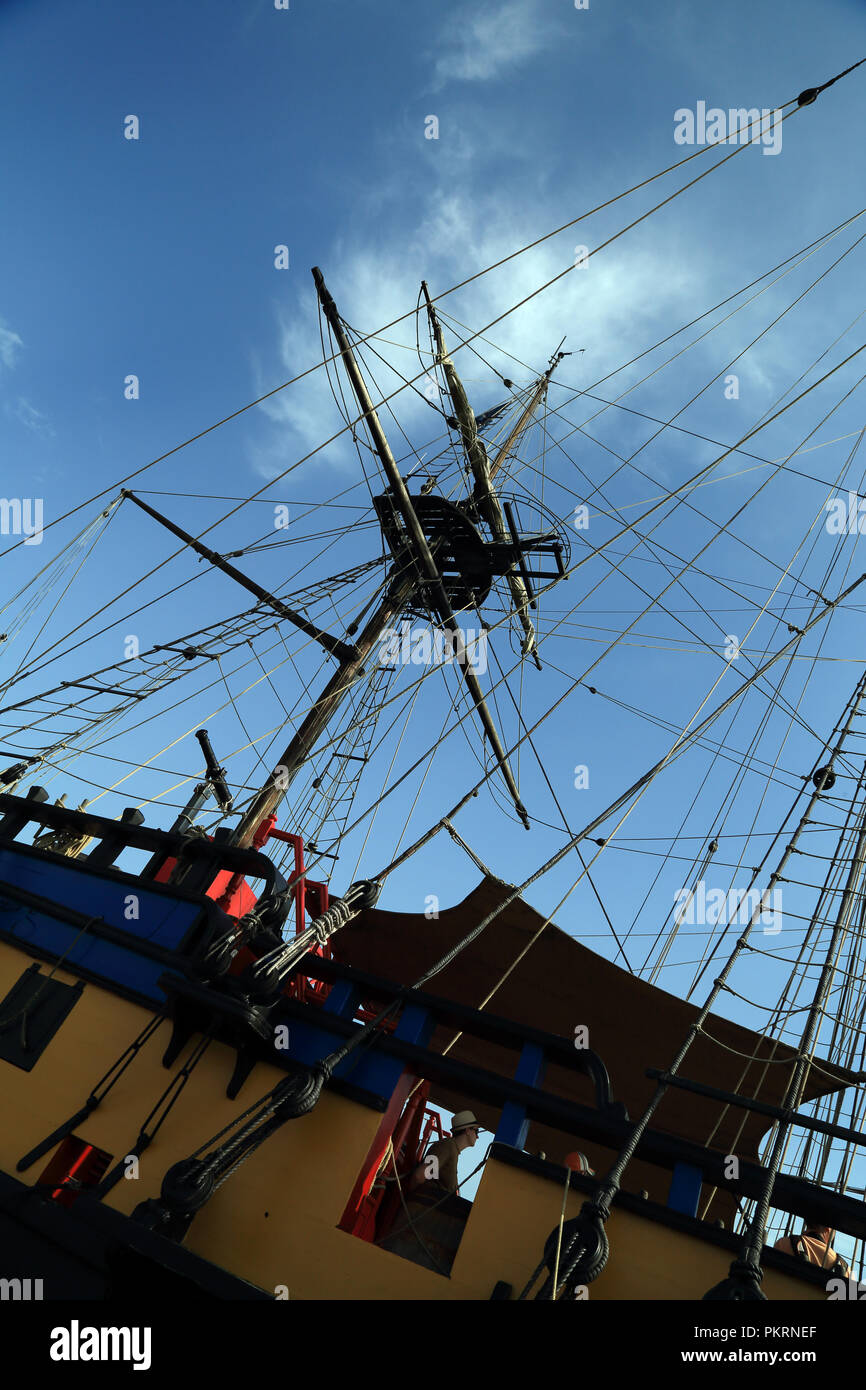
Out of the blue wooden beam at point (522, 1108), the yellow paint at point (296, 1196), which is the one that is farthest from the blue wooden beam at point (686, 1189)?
the blue wooden beam at point (522, 1108)

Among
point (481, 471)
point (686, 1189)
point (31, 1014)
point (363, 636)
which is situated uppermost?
point (481, 471)

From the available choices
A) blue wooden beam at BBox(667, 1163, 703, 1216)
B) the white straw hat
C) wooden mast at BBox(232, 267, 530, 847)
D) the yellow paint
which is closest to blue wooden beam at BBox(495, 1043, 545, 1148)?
the yellow paint

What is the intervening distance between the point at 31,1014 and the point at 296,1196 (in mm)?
2353

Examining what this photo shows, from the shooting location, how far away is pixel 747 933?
5.73m

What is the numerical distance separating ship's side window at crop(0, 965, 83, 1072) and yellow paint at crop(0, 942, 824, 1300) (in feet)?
0.28

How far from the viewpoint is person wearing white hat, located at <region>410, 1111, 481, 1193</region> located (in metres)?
5.94

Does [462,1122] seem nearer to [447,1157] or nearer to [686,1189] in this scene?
[447,1157]

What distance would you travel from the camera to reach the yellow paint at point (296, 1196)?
11.5 feet

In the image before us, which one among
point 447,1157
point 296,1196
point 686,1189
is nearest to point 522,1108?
point 686,1189

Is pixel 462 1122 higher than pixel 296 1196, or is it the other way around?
pixel 462 1122

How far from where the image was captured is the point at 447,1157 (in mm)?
6082
